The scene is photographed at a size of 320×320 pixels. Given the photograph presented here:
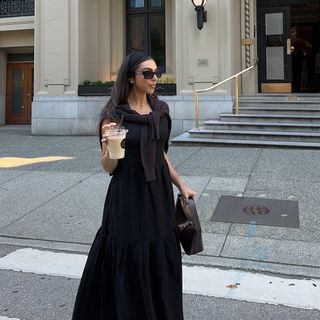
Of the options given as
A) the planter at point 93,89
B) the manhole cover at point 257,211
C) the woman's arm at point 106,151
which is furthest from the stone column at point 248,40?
the woman's arm at point 106,151

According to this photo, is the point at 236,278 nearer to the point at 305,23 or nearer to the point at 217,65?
the point at 217,65

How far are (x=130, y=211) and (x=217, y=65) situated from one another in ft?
34.9

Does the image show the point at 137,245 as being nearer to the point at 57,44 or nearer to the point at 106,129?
the point at 106,129

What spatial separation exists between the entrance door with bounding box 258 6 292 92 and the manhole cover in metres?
8.96

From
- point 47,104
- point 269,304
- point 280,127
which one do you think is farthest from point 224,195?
point 47,104

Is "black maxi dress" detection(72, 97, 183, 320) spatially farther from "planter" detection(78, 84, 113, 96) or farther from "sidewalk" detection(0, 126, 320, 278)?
"planter" detection(78, 84, 113, 96)

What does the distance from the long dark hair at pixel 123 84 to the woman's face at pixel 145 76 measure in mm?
27

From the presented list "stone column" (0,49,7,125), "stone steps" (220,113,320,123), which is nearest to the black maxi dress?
"stone steps" (220,113,320,123)

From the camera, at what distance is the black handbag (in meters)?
2.81

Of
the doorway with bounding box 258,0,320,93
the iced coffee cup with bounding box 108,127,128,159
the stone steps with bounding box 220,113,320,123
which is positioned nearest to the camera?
the iced coffee cup with bounding box 108,127,128,159

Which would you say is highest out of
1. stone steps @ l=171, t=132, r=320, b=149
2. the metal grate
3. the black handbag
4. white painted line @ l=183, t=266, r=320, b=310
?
the metal grate

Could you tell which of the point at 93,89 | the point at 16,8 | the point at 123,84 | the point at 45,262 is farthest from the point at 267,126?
the point at 16,8

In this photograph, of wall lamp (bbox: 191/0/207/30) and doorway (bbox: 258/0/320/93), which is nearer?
wall lamp (bbox: 191/0/207/30)

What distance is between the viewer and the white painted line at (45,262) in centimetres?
429
